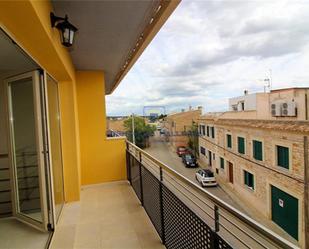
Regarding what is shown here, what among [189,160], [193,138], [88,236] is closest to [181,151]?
[189,160]

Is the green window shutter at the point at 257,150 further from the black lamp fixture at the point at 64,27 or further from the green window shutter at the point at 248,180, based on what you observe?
the black lamp fixture at the point at 64,27

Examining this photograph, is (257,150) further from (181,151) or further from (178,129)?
(178,129)

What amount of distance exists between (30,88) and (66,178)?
171 cm

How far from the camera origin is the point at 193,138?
32.0 ft

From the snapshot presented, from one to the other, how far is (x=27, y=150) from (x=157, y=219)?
6.30 feet

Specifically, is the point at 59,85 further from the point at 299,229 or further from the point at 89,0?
the point at 299,229

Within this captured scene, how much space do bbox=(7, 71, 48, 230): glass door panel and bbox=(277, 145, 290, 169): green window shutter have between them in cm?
426

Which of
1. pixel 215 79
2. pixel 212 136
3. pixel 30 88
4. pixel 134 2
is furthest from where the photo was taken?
pixel 215 79

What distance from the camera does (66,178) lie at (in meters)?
3.76

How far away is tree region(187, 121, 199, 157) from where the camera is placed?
9346 mm

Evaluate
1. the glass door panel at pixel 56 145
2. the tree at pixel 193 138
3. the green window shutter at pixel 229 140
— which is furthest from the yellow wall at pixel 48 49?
the tree at pixel 193 138

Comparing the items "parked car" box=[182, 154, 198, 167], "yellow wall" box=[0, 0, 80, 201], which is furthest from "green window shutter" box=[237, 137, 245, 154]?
"yellow wall" box=[0, 0, 80, 201]

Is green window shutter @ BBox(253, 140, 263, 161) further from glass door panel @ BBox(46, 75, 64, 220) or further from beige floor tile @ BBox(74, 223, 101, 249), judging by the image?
glass door panel @ BBox(46, 75, 64, 220)

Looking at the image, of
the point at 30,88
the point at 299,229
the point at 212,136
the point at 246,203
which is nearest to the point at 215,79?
the point at 212,136
